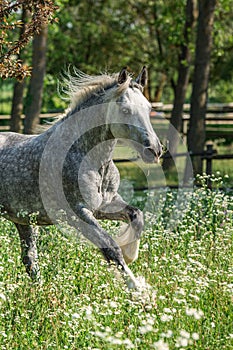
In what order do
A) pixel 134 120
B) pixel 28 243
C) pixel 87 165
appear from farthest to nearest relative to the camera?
pixel 28 243
pixel 87 165
pixel 134 120

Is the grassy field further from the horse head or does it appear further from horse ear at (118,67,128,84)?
horse ear at (118,67,128,84)

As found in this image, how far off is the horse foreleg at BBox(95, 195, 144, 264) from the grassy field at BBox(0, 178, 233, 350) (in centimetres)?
21

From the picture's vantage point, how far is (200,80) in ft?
56.0

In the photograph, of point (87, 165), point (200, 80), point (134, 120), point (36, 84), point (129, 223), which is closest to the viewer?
point (134, 120)

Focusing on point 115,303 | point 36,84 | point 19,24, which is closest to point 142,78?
point 19,24

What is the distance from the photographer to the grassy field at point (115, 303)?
4988mm

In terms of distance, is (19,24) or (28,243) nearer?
(19,24)

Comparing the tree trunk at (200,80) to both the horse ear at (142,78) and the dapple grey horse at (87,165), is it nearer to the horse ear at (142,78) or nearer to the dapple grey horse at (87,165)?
the dapple grey horse at (87,165)

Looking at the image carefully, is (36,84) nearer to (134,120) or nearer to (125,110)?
(125,110)

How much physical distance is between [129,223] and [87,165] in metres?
0.71

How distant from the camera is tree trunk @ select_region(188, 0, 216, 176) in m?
16.3

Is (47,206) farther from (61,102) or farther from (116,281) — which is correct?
(61,102)

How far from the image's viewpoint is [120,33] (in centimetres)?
3506

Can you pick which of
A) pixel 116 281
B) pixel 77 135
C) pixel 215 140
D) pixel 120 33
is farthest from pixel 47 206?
pixel 120 33
